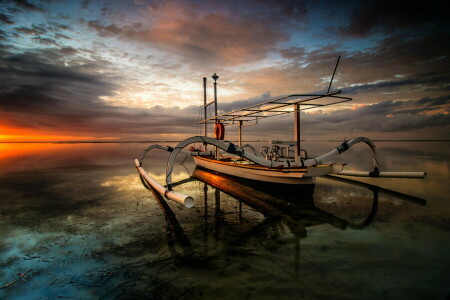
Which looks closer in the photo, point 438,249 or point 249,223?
point 438,249

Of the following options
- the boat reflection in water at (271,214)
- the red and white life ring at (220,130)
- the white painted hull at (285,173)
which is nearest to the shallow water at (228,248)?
the boat reflection in water at (271,214)

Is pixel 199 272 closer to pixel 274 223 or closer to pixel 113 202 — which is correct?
pixel 274 223

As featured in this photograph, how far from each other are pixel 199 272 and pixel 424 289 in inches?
166

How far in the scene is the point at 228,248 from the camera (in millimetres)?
5234

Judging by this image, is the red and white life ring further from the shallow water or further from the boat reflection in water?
the shallow water

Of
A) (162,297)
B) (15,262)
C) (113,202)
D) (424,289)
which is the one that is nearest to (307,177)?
(424,289)

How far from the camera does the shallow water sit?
3.80 metres

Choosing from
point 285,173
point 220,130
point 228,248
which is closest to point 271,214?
point 285,173

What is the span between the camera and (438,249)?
17.1ft

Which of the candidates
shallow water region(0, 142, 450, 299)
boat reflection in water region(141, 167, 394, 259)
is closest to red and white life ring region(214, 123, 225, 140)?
boat reflection in water region(141, 167, 394, 259)

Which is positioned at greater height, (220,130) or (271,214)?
(220,130)

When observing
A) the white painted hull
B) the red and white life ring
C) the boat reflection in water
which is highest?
the red and white life ring

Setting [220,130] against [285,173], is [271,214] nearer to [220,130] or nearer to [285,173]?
[285,173]

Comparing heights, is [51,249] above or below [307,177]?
below
